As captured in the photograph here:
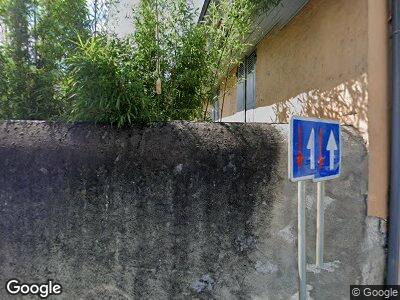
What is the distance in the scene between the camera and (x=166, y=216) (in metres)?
2.32

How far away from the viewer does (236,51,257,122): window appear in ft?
17.3

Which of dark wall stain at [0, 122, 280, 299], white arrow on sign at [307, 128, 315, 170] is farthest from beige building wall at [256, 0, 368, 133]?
white arrow on sign at [307, 128, 315, 170]

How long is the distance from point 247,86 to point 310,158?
4.30 meters

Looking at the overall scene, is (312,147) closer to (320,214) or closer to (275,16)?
(320,214)

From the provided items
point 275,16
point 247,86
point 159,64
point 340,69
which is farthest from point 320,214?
point 247,86

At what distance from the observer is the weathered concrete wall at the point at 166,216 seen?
7.47 ft

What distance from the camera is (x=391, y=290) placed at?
7.99 ft

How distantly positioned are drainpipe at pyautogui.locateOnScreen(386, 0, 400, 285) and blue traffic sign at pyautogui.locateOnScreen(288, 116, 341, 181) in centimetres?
87

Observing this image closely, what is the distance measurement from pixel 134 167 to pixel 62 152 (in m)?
0.54

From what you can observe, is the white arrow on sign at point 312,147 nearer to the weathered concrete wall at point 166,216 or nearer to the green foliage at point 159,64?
the weathered concrete wall at point 166,216

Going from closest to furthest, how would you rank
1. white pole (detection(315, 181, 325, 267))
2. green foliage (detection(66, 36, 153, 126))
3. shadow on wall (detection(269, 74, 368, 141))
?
1. white pole (detection(315, 181, 325, 267))
2. green foliage (detection(66, 36, 153, 126))
3. shadow on wall (detection(269, 74, 368, 141))

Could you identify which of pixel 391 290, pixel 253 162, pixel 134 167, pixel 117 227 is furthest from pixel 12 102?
pixel 391 290

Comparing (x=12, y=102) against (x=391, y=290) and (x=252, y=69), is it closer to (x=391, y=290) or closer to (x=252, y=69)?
(x=391, y=290)

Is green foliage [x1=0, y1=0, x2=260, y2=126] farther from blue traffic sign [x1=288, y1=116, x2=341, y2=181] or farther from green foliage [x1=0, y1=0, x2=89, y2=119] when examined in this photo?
blue traffic sign [x1=288, y1=116, x2=341, y2=181]
